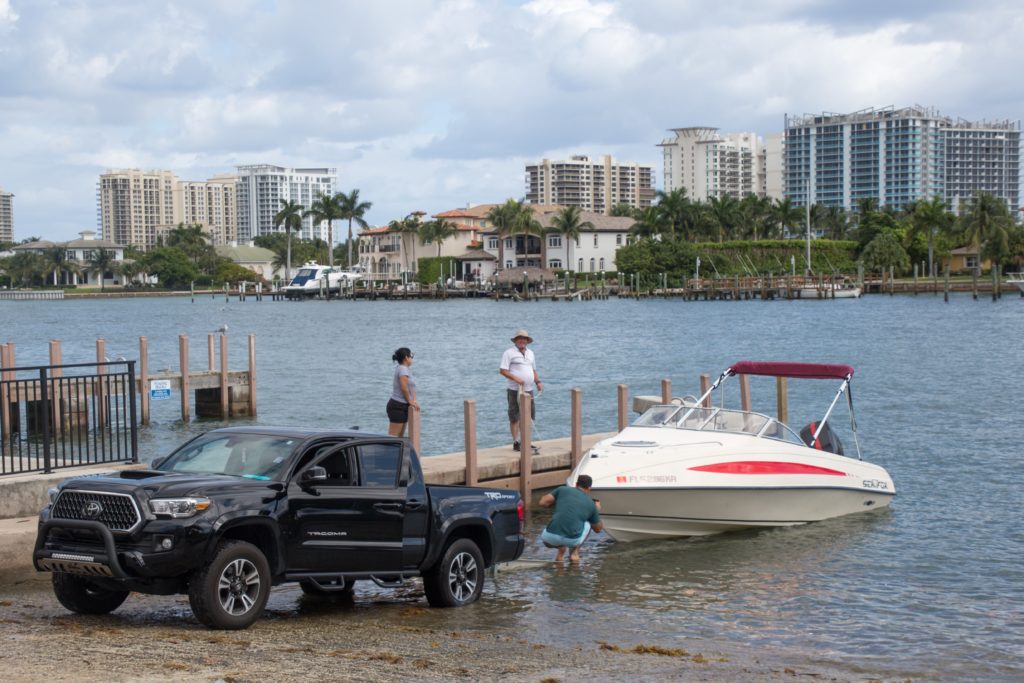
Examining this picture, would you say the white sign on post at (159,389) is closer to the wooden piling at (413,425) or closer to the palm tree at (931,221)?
the wooden piling at (413,425)

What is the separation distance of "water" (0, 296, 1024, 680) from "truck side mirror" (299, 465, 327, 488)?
2.76 m

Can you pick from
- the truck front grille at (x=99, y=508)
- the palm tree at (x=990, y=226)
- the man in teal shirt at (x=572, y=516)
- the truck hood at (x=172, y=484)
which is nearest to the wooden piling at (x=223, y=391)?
the man in teal shirt at (x=572, y=516)

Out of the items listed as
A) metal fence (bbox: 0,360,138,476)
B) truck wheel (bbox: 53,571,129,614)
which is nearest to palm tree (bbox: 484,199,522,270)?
metal fence (bbox: 0,360,138,476)

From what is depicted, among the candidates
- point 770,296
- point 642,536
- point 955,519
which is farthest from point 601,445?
point 770,296

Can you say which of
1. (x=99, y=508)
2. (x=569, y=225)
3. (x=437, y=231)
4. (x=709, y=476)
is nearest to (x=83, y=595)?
(x=99, y=508)

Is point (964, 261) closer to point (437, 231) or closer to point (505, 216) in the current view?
point (505, 216)

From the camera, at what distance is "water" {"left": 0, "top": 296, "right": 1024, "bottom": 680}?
569 inches

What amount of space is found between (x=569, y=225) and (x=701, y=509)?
5348 inches

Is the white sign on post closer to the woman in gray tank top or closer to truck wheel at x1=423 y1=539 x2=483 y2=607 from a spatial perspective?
the woman in gray tank top

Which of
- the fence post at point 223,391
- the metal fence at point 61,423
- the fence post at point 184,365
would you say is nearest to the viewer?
the metal fence at point 61,423

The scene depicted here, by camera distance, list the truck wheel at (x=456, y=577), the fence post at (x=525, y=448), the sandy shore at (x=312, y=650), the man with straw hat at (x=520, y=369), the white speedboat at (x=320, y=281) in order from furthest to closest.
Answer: the white speedboat at (x=320, y=281) < the man with straw hat at (x=520, y=369) < the fence post at (x=525, y=448) < the truck wheel at (x=456, y=577) < the sandy shore at (x=312, y=650)

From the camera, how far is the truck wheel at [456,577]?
1328 cm

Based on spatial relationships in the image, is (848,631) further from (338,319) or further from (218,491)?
(338,319)

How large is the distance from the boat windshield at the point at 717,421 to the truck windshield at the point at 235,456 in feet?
30.4
